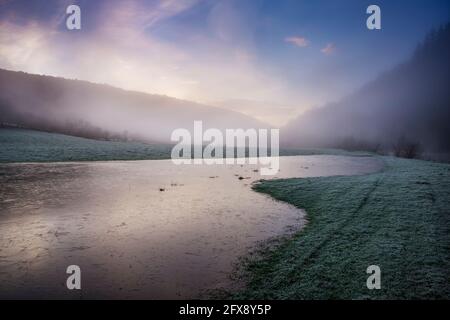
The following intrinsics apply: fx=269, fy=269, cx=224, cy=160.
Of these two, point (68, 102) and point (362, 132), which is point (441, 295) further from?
point (362, 132)

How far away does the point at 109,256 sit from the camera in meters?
9.84

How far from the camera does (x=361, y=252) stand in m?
10.2

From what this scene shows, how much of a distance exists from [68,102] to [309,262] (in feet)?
558

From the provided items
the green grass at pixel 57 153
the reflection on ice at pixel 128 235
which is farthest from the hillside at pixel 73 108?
the reflection on ice at pixel 128 235

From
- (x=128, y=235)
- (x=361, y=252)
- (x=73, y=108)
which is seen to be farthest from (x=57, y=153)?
(x=73, y=108)

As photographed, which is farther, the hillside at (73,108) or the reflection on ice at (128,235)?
Result: the hillside at (73,108)

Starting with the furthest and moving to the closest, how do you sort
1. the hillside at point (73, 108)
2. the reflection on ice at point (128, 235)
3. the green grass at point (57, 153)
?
1. the hillside at point (73, 108)
2. the green grass at point (57, 153)
3. the reflection on ice at point (128, 235)

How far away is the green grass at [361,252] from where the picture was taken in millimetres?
7824

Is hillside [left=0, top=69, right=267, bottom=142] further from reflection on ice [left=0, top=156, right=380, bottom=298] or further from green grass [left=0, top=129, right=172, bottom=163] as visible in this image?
reflection on ice [left=0, top=156, right=380, bottom=298]

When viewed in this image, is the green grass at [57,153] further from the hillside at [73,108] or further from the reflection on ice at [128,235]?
the hillside at [73,108]

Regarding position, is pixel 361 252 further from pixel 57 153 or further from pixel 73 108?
pixel 73 108

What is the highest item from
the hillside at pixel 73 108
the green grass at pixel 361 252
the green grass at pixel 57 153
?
the hillside at pixel 73 108

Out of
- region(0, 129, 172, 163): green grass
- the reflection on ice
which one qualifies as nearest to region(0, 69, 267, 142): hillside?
region(0, 129, 172, 163): green grass
